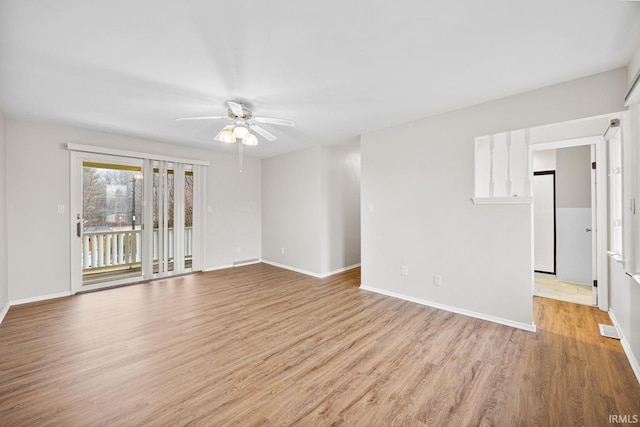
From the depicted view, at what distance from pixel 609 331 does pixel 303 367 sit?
302 cm

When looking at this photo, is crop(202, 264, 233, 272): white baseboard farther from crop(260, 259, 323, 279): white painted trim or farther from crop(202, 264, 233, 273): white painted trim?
crop(260, 259, 323, 279): white painted trim

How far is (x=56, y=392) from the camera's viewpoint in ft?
5.73

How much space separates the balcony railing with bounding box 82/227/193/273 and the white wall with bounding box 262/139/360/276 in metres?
2.15

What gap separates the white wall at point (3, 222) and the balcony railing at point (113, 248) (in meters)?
0.84

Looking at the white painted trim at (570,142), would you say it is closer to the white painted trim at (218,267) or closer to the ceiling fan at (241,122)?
the ceiling fan at (241,122)

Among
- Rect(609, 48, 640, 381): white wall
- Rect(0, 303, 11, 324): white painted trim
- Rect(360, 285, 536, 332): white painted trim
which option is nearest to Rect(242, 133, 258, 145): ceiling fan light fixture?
Rect(360, 285, 536, 332): white painted trim

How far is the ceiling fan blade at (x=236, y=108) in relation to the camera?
2490 millimetres

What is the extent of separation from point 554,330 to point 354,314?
2025 millimetres

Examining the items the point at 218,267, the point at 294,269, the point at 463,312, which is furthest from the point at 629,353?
the point at 218,267

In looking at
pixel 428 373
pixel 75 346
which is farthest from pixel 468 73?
pixel 75 346

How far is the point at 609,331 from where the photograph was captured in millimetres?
2494

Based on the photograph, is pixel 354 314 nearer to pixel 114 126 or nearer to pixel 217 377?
pixel 217 377

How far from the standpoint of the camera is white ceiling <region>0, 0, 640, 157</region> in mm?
1529

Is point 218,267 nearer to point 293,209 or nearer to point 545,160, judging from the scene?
point 293,209
